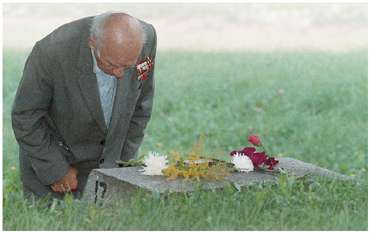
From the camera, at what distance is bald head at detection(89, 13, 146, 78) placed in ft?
14.0

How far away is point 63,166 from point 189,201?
1066 mm

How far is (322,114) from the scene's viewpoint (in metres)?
9.35

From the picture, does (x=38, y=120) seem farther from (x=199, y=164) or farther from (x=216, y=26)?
(x=216, y=26)

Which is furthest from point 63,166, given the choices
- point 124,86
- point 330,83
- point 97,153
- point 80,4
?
point 80,4

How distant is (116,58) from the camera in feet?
14.1

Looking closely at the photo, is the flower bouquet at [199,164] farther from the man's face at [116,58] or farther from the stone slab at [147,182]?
the man's face at [116,58]

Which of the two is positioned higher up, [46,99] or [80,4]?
[80,4]

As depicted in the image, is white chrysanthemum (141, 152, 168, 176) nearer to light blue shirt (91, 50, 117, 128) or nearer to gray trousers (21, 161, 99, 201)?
light blue shirt (91, 50, 117, 128)

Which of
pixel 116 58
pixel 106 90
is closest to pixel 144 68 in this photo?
pixel 106 90

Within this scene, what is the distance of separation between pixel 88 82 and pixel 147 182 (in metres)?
0.61

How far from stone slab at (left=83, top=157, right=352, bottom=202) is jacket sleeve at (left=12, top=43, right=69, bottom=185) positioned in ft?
1.05

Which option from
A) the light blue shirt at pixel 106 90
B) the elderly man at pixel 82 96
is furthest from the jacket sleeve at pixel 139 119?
the light blue shirt at pixel 106 90

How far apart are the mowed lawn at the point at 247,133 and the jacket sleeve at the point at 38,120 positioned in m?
0.22

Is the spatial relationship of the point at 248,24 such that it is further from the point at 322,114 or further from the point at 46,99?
the point at 46,99
